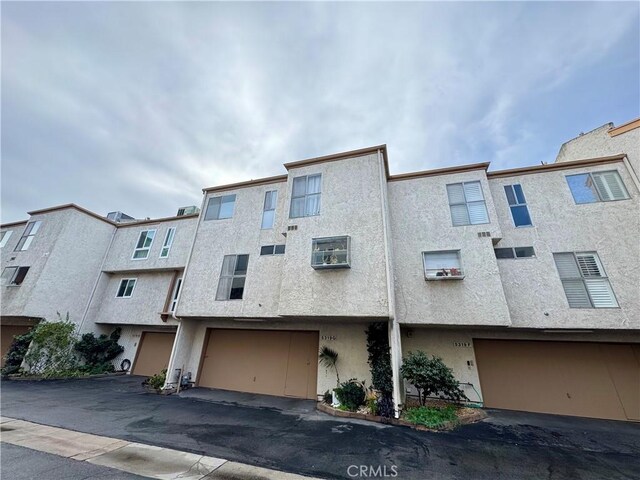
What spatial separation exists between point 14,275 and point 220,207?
13551mm

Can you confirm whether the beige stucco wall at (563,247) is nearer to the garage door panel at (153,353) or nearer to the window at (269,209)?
the window at (269,209)

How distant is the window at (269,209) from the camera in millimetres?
11305

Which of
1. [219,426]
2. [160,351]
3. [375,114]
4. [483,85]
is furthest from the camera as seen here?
[160,351]

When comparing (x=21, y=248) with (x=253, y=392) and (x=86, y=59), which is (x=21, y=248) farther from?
(x=253, y=392)

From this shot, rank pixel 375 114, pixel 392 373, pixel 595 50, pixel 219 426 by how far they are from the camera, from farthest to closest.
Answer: pixel 375 114 → pixel 595 50 → pixel 392 373 → pixel 219 426

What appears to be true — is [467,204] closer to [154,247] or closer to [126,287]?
[154,247]

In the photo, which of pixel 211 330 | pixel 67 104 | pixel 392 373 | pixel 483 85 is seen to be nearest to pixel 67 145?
pixel 67 104

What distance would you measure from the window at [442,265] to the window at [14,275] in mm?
21729

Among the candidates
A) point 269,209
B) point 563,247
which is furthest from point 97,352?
point 563,247

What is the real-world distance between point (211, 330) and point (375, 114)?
43.8ft

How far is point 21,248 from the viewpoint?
49.2ft

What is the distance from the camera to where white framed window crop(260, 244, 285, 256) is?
10.6 m

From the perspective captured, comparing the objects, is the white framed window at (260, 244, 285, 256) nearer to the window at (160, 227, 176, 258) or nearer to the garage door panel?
the window at (160, 227, 176, 258)

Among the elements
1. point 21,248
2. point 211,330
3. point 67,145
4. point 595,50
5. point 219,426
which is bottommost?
point 219,426
